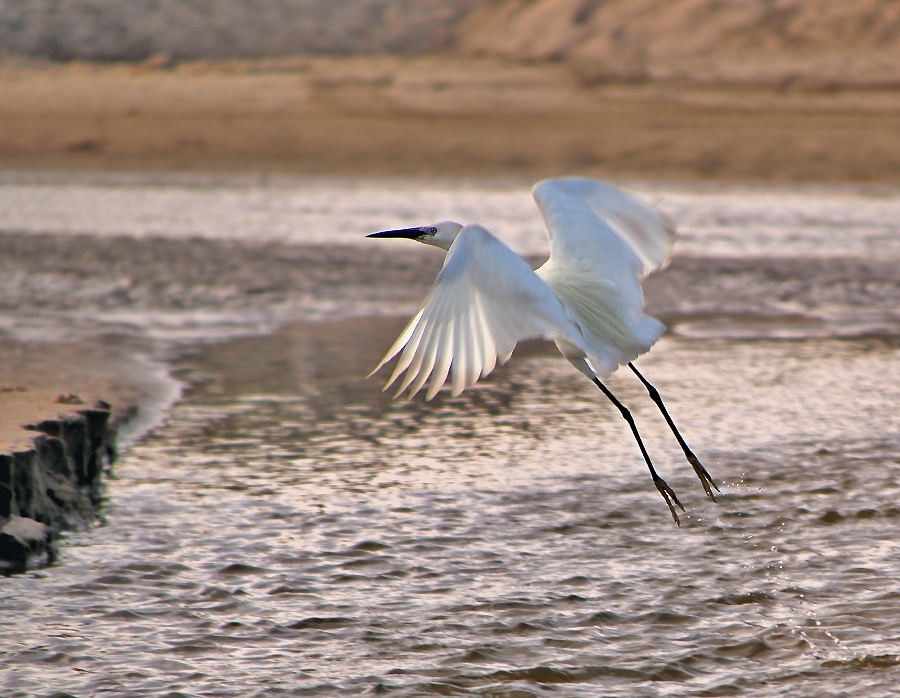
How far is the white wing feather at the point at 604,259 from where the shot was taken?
450 cm

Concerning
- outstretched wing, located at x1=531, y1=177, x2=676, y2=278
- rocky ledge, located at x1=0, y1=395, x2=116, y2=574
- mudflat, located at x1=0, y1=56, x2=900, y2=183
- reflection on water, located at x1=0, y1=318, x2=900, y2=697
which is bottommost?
reflection on water, located at x1=0, y1=318, x2=900, y2=697

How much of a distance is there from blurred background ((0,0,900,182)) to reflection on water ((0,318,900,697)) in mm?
15122

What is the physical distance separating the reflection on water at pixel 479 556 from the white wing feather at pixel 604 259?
2.98 ft

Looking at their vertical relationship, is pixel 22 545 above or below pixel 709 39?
below

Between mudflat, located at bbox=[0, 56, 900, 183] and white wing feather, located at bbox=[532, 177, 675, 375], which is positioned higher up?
mudflat, located at bbox=[0, 56, 900, 183]

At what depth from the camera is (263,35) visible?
Answer: 3506 centimetres

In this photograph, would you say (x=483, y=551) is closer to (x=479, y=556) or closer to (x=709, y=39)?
(x=479, y=556)

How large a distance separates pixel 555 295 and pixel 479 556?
3.74 ft

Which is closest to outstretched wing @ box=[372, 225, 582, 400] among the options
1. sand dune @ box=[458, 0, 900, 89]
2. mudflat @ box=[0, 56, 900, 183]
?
mudflat @ box=[0, 56, 900, 183]

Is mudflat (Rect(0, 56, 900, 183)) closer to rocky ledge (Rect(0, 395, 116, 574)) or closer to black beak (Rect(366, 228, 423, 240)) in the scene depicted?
black beak (Rect(366, 228, 423, 240))

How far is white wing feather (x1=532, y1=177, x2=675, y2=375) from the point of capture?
4504 mm

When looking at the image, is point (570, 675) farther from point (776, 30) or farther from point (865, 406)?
point (776, 30)

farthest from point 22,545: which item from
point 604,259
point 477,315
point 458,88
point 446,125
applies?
point 458,88

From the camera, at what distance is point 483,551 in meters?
4.77
